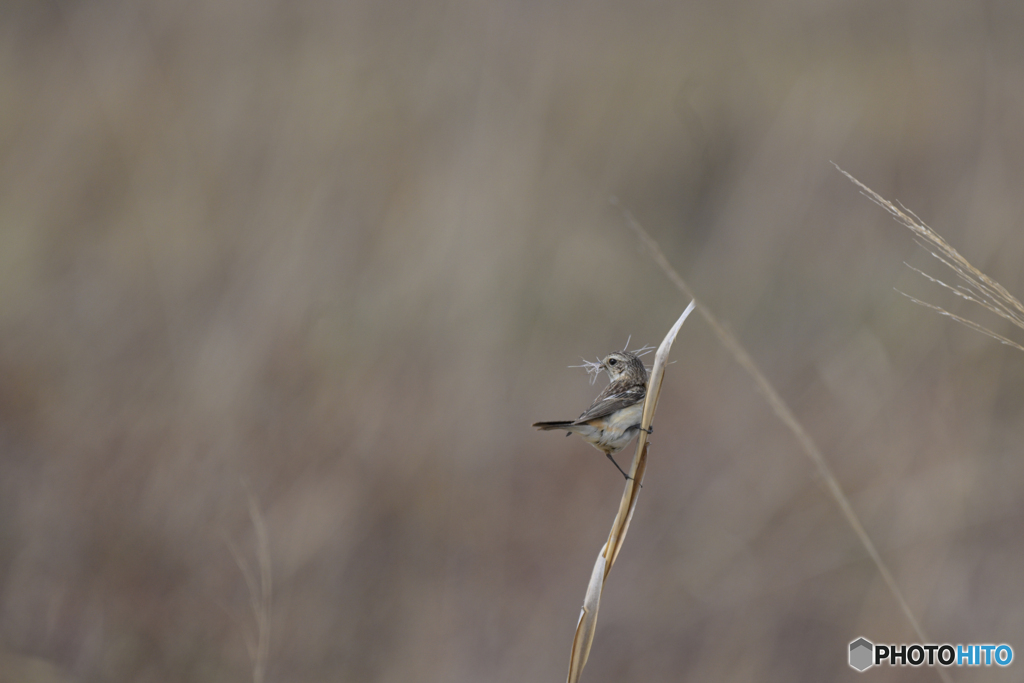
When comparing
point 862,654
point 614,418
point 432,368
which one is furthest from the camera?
point 432,368

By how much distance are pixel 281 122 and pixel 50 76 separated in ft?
5.55

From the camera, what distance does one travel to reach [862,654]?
2.40 meters

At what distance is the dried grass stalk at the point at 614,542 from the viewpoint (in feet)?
3.07

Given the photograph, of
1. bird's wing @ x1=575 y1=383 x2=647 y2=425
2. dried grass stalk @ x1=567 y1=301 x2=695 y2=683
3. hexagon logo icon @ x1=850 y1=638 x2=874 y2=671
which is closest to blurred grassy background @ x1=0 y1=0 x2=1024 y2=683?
hexagon logo icon @ x1=850 y1=638 x2=874 y2=671

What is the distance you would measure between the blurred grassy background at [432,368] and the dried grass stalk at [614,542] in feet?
5.88

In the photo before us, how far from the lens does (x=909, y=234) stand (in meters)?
5.05

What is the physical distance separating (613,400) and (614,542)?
334 millimetres

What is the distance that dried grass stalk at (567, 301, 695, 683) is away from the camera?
0.94 meters

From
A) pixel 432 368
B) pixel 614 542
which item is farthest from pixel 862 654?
pixel 432 368

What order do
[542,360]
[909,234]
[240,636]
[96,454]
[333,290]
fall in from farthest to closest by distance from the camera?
1. [909,234]
2. [542,360]
3. [333,290]
4. [96,454]
5. [240,636]

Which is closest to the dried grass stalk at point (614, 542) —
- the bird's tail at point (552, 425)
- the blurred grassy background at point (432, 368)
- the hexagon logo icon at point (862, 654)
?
the bird's tail at point (552, 425)

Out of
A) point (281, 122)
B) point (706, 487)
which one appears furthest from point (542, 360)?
point (281, 122)

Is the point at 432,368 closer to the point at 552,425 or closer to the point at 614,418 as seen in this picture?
the point at 614,418

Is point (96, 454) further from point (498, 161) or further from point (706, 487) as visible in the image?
point (706, 487)
